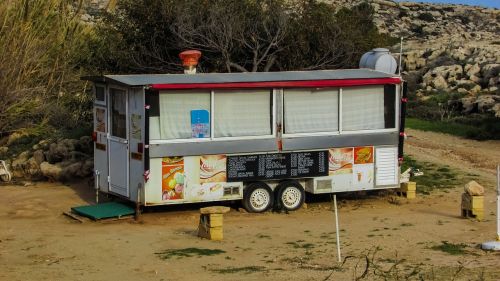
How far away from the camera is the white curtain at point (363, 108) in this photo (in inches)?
661

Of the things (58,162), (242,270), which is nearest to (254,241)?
(242,270)

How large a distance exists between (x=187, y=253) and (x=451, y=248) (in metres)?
3.65

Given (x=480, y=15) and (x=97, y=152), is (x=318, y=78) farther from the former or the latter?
(x=480, y=15)

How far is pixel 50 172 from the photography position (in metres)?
19.4

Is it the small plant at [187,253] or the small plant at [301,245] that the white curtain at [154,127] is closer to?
the small plant at [187,253]

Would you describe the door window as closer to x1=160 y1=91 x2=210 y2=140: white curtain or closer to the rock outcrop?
x1=160 y1=91 x2=210 y2=140: white curtain

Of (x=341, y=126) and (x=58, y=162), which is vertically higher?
(x=341, y=126)

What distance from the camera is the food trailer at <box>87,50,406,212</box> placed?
15430 mm

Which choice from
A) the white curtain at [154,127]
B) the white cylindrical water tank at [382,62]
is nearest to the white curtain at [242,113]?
the white curtain at [154,127]

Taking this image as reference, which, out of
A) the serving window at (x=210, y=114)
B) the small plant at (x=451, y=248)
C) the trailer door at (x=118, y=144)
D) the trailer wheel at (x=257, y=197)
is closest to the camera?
the small plant at (x=451, y=248)

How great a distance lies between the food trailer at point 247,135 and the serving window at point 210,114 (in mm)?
17

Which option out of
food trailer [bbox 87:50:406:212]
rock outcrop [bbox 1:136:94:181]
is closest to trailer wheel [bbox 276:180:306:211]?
food trailer [bbox 87:50:406:212]

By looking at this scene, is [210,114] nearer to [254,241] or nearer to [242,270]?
[254,241]

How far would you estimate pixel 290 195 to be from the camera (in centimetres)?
1642
